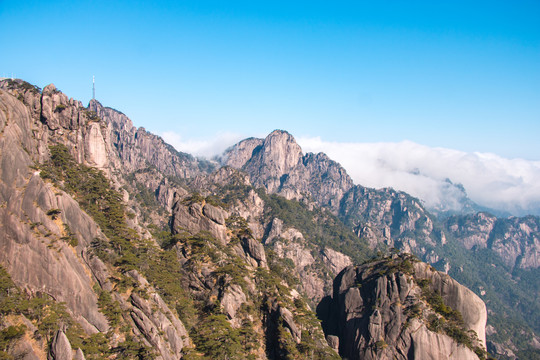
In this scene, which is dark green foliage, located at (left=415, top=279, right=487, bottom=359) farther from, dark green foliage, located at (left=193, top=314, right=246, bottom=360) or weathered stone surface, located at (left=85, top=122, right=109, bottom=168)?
weathered stone surface, located at (left=85, top=122, right=109, bottom=168)

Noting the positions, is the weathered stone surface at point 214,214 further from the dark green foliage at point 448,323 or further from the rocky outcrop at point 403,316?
the dark green foliage at point 448,323

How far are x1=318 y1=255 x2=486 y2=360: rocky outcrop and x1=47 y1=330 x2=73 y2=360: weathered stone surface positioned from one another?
53.4 metres

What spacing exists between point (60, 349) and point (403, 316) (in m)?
58.9

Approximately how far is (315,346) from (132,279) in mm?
34992

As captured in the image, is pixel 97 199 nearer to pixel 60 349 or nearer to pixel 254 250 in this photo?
pixel 60 349

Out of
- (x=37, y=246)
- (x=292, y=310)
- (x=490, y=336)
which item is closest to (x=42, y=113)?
(x=37, y=246)

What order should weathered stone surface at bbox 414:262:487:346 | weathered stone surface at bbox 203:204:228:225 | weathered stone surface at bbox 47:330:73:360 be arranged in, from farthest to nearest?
weathered stone surface at bbox 203:204:228:225, weathered stone surface at bbox 414:262:487:346, weathered stone surface at bbox 47:330:73:360

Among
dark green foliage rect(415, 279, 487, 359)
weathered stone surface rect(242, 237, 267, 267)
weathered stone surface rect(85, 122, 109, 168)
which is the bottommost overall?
dark green foliage rect(415, 279, 487, 359)

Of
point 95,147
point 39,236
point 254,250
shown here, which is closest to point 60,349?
point 39,236

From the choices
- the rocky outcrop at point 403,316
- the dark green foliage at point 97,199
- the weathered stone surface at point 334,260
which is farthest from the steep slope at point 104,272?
the weathered stone surface at point 334,260

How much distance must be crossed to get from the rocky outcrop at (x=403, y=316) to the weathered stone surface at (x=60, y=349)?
5338 centimetres

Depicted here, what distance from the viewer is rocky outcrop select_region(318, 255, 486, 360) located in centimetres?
6706

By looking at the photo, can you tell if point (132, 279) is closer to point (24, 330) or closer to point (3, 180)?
point (24, 330)

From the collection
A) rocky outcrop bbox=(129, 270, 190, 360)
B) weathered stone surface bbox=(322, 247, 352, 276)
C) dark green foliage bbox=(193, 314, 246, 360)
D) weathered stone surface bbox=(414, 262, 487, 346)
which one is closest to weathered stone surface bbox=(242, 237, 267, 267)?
dark green foliage bbox=(193, 314, 246, 360)
